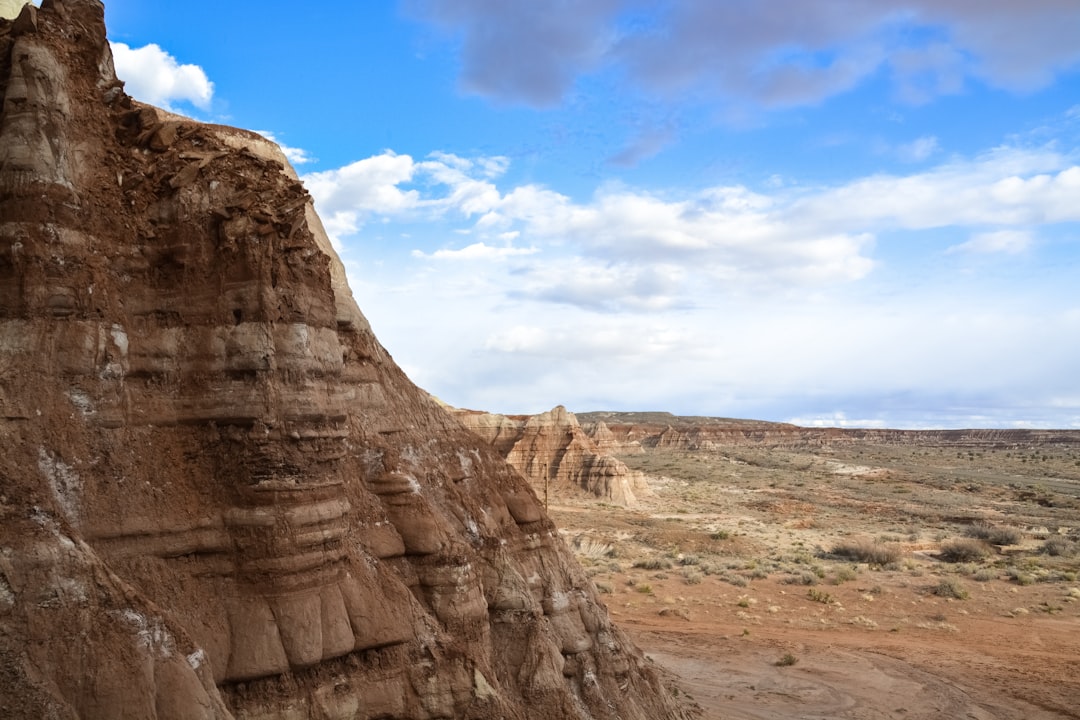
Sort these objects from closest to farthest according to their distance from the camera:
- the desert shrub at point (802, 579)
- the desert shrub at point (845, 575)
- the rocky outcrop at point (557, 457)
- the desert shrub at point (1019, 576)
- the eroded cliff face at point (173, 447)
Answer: the eroded cliff face at point (173, 447) < the desert shrub at point (1019, 576) < the desert shrub at point (802, 579) < the desert shrub at point (845, 575) < the rocky outcrop at point (557, 457)

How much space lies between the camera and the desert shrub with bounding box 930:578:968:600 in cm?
3028

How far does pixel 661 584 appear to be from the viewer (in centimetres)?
3247

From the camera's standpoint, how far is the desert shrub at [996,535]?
137ft

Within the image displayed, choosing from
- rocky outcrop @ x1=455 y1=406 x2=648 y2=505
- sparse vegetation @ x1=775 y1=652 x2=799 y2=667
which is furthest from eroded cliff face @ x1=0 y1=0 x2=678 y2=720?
rocky outcrop @ x1=455 y1=406 x2=648 y2=505

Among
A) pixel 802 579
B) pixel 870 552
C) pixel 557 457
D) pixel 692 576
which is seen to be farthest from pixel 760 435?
pixel 692 576

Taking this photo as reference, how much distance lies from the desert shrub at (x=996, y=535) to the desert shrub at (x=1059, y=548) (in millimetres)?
1422

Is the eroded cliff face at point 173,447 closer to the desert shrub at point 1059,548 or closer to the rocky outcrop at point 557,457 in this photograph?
the desert shrub at point 1059,548

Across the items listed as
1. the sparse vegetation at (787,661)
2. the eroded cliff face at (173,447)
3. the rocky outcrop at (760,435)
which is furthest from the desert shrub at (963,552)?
the rocky outcrop at (760,435)

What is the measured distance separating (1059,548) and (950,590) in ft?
41.1

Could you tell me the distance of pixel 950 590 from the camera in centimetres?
3058

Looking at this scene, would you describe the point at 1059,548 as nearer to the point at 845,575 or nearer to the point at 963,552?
the point at 963,552

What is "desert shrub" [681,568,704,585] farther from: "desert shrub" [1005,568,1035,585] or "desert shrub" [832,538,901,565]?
"desert shrub" [1005,568,1035,585]

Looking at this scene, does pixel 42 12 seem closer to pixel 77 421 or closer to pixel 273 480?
pixel 77 421

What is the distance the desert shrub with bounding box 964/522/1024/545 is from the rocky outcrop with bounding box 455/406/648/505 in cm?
2254
